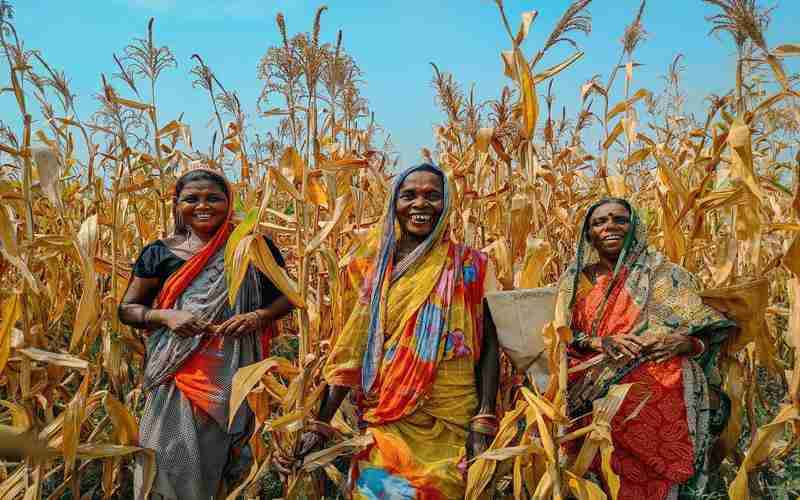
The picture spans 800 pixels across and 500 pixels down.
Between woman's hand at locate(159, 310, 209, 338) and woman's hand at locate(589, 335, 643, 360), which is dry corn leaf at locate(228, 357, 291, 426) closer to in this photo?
woman's hand at locate(159, 310, 209, 338)

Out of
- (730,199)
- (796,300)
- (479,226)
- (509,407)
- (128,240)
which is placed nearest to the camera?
(796,300)

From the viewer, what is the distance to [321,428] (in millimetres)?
2115

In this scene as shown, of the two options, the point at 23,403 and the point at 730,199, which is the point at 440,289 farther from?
the point at 23,403

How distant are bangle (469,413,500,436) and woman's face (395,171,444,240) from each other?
650 millimetres

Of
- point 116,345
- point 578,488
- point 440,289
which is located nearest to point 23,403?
point 116,345

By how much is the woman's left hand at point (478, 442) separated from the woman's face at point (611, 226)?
827mm

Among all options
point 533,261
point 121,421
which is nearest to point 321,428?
point 121,421

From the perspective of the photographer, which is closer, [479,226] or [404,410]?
[404,410]

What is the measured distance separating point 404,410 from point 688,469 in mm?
1030

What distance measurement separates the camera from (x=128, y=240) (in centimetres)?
390

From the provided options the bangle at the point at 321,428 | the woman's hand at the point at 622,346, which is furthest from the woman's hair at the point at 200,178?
the woman's hand at the point at 622,346

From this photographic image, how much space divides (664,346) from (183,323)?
5.49ft

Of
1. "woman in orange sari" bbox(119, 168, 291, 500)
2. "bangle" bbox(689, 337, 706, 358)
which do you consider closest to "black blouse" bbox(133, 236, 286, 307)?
"woman in orange sari" bbox(119, 168, 291, 500)

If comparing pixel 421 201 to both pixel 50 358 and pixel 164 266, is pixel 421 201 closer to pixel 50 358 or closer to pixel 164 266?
pixel 164 266
